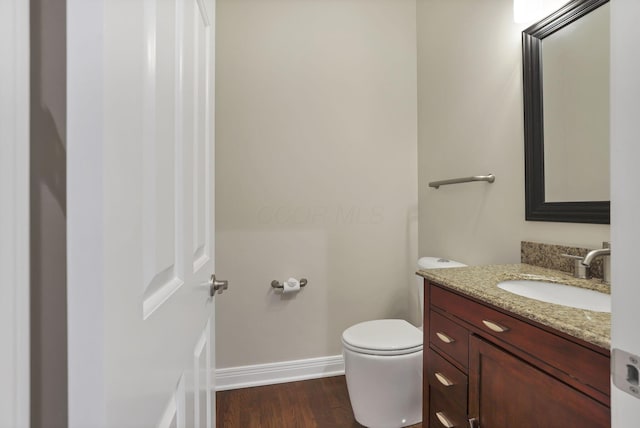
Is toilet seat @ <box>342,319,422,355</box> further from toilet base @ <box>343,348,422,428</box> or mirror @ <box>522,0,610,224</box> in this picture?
mirror @ <box>522,0,610,224</box>

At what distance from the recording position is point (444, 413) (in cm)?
112

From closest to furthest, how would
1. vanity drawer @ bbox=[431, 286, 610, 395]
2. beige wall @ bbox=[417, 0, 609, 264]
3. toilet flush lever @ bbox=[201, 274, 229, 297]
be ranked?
vanity drawer @ bbox=[431, 286, 610, 395]
toilet flush lever @ bbox=[201, 274, 229, 297]
beige wall @ bbox=[417, 0, 609, 264]

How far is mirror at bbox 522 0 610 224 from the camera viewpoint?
110 cm

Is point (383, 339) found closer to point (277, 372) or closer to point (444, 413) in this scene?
point (444, 413)

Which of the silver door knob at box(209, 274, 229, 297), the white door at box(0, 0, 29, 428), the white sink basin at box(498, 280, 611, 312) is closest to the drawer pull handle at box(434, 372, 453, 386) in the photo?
the white sink basin at box(498, 280, 611, 312)

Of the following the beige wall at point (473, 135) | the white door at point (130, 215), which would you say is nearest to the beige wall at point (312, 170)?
the beige wall at point (473, 135)

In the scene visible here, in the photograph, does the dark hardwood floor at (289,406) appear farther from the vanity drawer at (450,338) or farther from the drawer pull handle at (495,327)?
the drawer pull handle at (495,327)

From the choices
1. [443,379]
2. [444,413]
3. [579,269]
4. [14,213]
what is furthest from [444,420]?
[14,213]

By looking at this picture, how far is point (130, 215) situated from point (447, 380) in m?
1.12

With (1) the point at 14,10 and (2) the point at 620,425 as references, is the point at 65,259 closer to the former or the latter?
(1) the point at 14,10

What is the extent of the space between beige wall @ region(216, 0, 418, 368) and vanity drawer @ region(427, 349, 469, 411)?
3.22 ft

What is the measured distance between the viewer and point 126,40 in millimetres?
367

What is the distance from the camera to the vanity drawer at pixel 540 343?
0.63 meters

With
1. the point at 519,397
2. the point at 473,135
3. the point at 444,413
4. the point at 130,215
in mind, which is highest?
the point at 473,135
